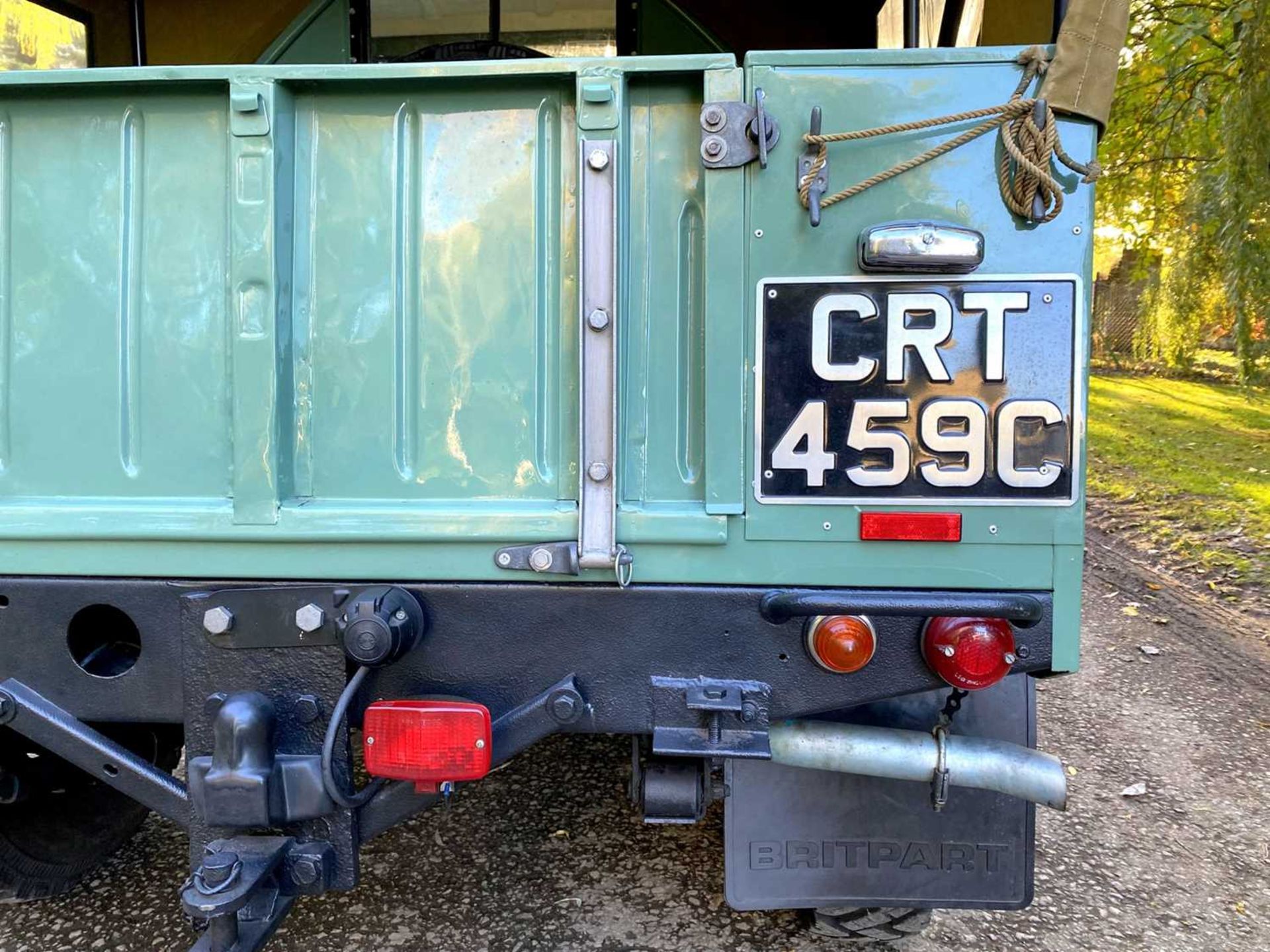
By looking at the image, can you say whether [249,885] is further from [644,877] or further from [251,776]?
[644,877]

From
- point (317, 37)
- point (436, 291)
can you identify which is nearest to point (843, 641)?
point (436, 291)

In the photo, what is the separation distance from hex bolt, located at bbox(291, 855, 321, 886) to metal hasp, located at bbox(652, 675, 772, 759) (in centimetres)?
80

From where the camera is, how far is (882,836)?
2.24 metres

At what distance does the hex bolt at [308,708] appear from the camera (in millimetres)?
1967

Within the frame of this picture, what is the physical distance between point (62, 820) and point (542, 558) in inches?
79.3

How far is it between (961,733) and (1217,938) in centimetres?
131

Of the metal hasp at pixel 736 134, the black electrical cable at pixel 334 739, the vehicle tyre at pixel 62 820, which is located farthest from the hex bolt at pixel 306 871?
the metal hasp at pixel 736 134

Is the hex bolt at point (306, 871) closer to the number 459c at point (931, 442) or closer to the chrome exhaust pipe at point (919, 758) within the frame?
the chrome exhaust pipe at point (919, 758)

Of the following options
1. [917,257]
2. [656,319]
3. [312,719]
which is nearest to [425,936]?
[312,719]

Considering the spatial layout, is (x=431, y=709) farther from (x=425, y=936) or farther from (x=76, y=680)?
(x=425, y=936)

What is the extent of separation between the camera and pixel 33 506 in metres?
1.99

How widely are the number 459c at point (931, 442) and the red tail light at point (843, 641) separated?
293 millimetres

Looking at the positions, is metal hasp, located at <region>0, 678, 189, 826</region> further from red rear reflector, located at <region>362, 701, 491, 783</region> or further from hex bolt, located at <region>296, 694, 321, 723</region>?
red rear reflector, located at <region>362, 701, 491, 783</region>

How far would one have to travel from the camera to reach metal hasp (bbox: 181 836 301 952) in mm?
1807
